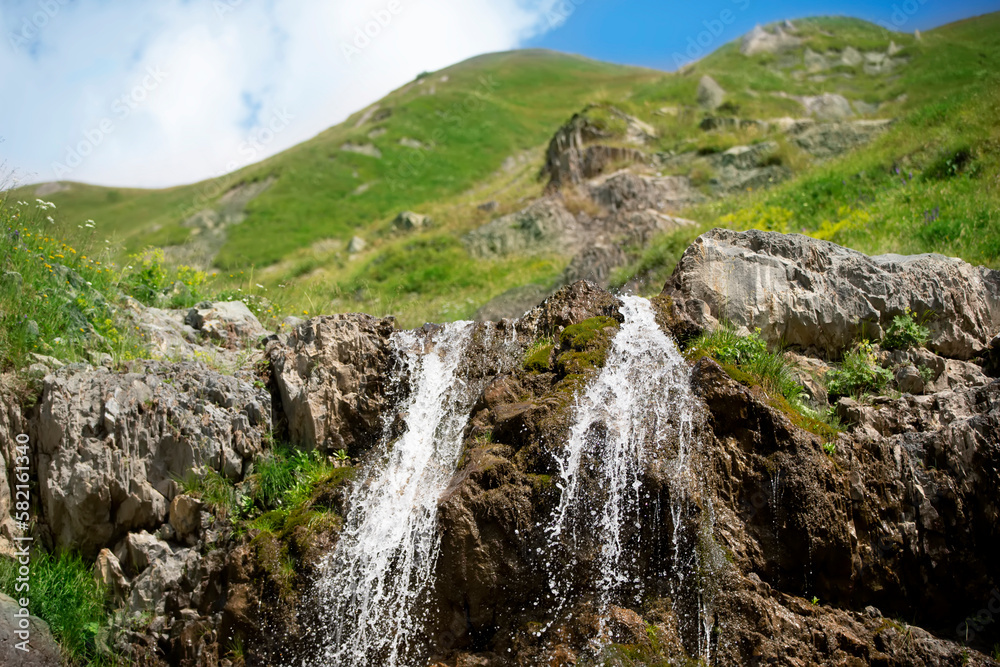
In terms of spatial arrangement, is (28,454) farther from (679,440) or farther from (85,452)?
(679,440)

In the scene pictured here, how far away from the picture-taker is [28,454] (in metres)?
8.21

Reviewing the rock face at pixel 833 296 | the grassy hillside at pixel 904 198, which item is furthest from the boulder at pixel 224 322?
the grassy hillside at pixel 904 198

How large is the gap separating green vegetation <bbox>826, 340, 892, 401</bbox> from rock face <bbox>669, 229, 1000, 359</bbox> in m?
0.46

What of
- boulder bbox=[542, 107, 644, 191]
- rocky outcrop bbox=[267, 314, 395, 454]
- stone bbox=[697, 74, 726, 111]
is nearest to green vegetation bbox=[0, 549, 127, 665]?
rocky outcrop bbox=[267, 314, 395, 454]

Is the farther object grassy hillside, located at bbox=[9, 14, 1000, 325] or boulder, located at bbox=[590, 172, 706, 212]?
boulder, located at bbox=[590, 172, 706, 212]

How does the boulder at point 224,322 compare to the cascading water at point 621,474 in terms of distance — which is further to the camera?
the boulder at point 224,322

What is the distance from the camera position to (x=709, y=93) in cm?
3334

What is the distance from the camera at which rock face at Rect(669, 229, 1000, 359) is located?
9.05 meters

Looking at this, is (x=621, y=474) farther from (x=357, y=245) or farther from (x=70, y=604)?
(x=357, y=245)

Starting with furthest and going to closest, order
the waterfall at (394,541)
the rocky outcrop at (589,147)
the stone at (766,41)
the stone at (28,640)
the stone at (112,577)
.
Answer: the stone at (766,41) < the rocky outcrop at (589,147) < the stone at (112,577) < the waterfall at (394,541) < the stone at (28,640)

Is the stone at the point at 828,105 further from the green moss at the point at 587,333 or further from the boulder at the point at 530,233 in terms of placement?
the green moss at the point at 587,333

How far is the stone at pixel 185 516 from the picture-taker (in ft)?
27.3

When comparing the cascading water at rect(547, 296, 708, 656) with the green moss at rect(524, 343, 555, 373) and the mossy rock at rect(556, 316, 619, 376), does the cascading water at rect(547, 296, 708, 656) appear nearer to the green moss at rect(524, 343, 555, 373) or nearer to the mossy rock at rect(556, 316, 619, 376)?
the mossy rock at rect(556, 316, 619, 376)

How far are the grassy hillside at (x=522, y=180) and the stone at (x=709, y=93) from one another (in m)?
0.67
